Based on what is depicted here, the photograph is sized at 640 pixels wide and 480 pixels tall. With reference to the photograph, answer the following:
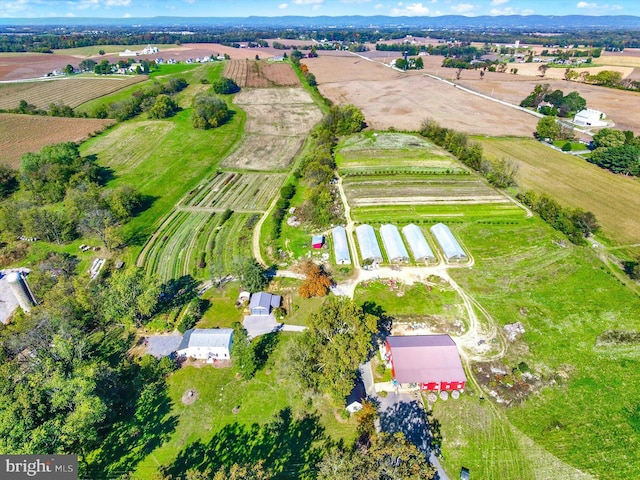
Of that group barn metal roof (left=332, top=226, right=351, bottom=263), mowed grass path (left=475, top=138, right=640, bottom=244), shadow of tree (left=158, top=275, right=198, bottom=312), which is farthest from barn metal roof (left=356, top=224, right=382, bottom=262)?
mowed grass path (left=475, top=138, right=640, bottom=244)

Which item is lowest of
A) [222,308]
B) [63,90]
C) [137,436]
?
[137,436]

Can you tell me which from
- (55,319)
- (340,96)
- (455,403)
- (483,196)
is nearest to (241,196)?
(55,319)

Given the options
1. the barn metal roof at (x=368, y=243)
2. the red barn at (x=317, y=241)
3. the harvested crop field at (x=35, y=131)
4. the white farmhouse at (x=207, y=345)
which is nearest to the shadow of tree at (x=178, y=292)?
the white farmhouse at (x=207, y=345)

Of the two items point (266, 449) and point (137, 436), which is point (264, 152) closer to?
point (137, 436)

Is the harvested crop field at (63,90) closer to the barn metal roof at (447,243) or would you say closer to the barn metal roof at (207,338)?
the barn metal roof at (207,338)

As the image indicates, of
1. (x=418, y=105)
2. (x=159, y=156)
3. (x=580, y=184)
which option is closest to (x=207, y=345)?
(x=159, y=156)

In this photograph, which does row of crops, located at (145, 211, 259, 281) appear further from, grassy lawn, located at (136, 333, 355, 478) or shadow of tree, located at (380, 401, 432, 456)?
shadow of tree, located at (380, 401, 432, 456)

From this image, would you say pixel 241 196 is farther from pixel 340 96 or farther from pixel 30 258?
pixel 340 96
